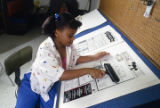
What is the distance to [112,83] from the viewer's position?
755mm

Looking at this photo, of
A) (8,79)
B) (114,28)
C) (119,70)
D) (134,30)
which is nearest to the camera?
(119,70)

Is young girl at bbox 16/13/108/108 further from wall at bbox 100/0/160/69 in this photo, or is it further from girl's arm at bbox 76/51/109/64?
wall at bbox 100/0/160/69

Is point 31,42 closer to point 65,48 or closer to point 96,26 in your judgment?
point 96,26

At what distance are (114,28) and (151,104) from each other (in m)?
0.73

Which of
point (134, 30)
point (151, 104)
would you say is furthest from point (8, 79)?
point (151, 104)

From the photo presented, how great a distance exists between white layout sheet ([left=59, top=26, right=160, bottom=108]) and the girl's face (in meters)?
0.24

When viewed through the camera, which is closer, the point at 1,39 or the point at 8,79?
the point at 8,79

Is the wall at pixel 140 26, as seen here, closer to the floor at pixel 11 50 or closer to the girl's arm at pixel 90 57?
the girl's arm at pixel 90 57

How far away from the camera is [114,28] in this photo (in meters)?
1.22

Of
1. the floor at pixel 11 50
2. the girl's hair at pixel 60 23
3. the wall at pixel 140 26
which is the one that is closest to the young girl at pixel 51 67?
the girl's hair at pixel 60 23

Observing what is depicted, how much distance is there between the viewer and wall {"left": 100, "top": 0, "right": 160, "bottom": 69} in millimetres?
778

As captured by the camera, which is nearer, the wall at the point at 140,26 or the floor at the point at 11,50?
the wall at the point at 140,26

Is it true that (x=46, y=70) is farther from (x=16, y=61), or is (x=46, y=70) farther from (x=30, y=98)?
(x=16, y=61)

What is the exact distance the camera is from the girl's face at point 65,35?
889mm
